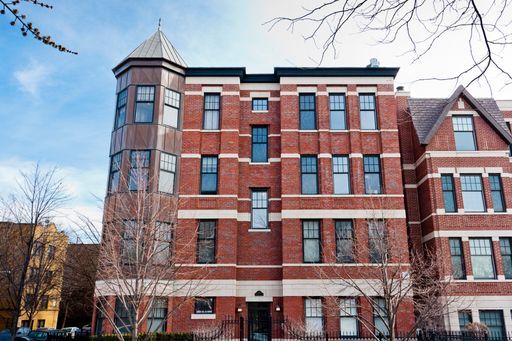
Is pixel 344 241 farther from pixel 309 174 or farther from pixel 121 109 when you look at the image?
pixel 121 109

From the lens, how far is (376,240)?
64.6 ft

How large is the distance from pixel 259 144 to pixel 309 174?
11.5 feet

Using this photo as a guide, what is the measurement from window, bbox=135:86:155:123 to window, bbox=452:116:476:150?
57.2 ft

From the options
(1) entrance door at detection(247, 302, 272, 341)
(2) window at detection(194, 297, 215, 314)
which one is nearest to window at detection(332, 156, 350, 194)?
(1) entrance door at detection(247, 302, 272, 341)

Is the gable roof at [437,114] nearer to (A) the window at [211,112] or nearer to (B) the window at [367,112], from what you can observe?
(B) the window at [367,112]

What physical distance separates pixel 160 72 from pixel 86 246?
21.2 metres

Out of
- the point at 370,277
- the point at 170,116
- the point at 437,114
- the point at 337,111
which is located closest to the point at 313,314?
the point at 370,277

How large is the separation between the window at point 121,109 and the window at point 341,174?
12.1 m

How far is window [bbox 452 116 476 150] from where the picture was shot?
2520cm

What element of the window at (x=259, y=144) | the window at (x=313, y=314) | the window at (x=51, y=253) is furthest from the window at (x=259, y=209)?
the window at (x=51, y=253)

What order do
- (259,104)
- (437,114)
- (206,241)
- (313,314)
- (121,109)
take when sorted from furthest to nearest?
(259,104)
(437,114)
(121,109)
(206,241)
(313,314)

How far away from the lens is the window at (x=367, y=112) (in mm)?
25656

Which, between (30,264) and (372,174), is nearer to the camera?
(372,174)

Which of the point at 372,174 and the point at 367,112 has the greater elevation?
the point at 367,112
